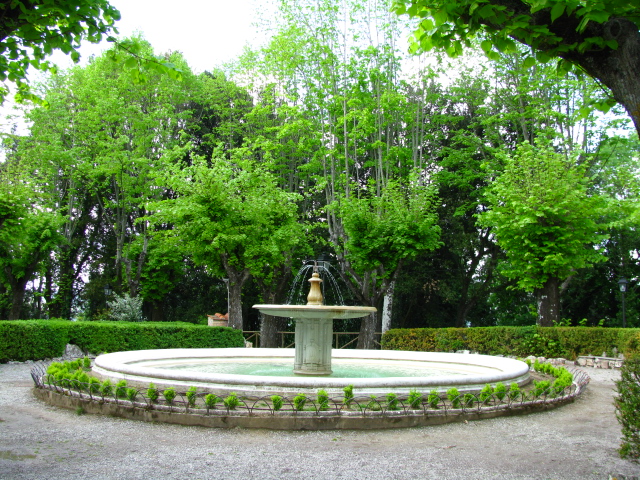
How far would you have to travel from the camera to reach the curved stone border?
6301 millimetres

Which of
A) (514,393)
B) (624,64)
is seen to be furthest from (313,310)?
(624,64)

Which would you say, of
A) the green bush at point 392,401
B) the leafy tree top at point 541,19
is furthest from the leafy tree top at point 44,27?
the green bush at point 392,401

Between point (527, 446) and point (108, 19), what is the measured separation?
6419 millimetres

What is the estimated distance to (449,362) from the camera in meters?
11.5

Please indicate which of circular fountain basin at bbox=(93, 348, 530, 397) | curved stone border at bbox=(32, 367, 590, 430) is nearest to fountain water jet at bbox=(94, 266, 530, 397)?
circular fountain basin at bbox=(93, 348, 530, 397)

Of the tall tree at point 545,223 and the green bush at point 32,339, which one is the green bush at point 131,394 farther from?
the tall tree at point 545,223

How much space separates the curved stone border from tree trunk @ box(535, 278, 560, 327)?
37.5ft

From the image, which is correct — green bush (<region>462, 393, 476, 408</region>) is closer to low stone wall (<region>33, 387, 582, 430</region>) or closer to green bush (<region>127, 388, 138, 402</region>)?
low stone wall (<region>33, 387, 582, 430</region>)

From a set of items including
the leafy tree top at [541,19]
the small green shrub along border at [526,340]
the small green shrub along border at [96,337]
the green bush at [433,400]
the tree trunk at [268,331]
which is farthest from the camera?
the tree trunk at [268,331]

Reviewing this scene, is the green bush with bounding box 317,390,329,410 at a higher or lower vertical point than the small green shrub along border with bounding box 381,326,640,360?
lower

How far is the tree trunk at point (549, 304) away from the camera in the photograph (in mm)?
17781

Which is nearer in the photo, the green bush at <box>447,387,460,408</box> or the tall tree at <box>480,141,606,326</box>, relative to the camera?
the green bush at <box>447,387,460,408</box>

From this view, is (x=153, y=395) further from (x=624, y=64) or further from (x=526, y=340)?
(x=526, y=340)

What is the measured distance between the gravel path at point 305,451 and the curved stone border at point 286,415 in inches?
5.0
